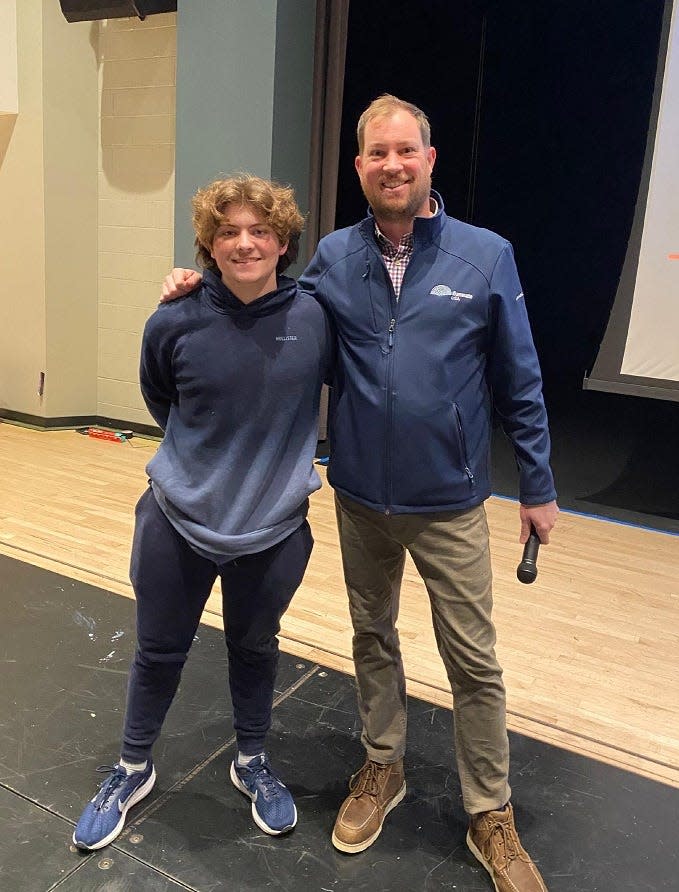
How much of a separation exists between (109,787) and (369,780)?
1.78ft

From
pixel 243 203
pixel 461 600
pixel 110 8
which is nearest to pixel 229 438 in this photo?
pixel 243 203

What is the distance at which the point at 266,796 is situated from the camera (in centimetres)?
165

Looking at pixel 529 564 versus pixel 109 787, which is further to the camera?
pixel 109 787

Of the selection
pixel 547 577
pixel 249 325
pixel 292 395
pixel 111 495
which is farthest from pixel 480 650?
pixel 111 495

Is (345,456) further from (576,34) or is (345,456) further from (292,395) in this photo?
(576,34)

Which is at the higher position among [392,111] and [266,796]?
[392,111]

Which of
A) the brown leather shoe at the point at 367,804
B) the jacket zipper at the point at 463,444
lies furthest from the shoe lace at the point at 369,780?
the jacket zipper at the point at 463,444

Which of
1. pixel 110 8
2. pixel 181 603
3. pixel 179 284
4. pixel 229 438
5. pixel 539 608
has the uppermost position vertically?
pixel 110 8

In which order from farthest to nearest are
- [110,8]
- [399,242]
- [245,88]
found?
[110,8]
[245,88]
[399,242]

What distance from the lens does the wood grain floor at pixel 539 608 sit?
210cm

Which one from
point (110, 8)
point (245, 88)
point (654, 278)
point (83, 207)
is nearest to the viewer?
point (654, 278)

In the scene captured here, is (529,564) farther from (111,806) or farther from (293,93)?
(293,93)

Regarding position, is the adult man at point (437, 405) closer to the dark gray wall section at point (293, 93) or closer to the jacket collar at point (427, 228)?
the jacket collar at point (427, 228)

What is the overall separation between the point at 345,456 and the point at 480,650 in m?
0.45
